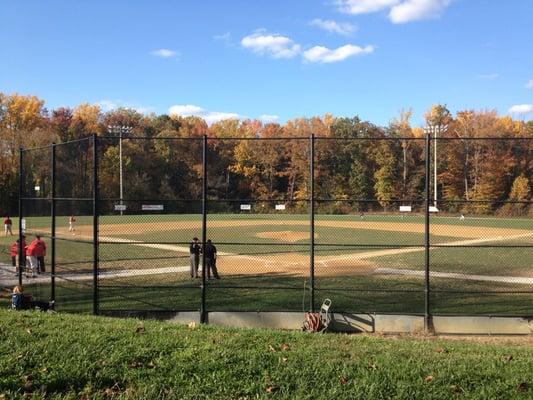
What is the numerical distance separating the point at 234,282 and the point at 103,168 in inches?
1144

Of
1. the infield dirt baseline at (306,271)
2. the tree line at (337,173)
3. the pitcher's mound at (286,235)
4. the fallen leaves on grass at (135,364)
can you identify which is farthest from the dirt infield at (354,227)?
the fallen leaves on grass at (135,364)

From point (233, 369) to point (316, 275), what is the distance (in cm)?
1274

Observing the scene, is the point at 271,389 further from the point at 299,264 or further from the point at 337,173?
the point at 299,264

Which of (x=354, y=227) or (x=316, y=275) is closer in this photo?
(x=316, y=275)

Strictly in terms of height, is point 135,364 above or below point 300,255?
above

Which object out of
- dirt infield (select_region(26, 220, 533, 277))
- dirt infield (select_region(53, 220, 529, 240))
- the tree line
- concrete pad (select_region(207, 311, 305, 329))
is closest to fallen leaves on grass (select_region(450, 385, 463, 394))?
the tree line

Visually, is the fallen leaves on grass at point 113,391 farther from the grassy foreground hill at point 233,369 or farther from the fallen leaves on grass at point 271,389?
the fallen leaves on grass at point 271,389

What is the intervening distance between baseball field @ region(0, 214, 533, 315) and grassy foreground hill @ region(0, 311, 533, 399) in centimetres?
436

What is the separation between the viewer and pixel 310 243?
1077cm

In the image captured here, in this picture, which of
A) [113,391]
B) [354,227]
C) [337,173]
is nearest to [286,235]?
[354,227]

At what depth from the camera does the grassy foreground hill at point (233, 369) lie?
445 cm

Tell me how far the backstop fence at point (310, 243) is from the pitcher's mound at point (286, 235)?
4.87 m

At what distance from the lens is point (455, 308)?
12117 millimetres

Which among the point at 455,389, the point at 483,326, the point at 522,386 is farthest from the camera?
the point at 483,326
